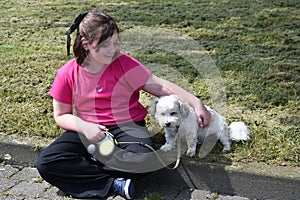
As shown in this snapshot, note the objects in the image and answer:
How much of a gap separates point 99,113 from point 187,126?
2.00ft

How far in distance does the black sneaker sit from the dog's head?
432 mm

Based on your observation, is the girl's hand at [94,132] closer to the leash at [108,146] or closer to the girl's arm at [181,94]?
the leash at [108,146]

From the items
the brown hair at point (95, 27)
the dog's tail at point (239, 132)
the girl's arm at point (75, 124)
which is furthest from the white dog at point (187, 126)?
the brown hair at point (95, 27)

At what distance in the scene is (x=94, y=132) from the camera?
11.3 ft

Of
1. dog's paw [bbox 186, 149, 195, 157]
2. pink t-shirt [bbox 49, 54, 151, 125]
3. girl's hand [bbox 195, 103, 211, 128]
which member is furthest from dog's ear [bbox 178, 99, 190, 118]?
pink t-shirt [bbox 49, 54, 151, 125]

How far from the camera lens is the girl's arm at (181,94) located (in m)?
3.59

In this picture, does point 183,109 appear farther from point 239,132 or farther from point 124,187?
point 124,187

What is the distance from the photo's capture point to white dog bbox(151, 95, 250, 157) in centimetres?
341

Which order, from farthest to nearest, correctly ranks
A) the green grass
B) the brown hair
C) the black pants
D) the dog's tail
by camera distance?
the green grass < the dog's tail < the brown hair < the black pants

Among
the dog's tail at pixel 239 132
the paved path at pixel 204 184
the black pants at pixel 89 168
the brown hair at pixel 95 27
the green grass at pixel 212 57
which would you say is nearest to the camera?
the paved path at pixel 204 184

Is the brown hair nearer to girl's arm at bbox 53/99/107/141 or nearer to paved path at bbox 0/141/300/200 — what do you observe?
girl's arm at bbox 53/99/107/141

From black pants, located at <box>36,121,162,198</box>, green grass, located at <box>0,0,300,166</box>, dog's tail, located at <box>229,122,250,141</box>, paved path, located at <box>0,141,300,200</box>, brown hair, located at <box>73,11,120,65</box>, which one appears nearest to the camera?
paved path, located at <box>0,141,300,200</box>

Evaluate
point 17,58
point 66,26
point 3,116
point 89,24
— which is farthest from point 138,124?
point 66,26

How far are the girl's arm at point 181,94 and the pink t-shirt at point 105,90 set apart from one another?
0.19ft
